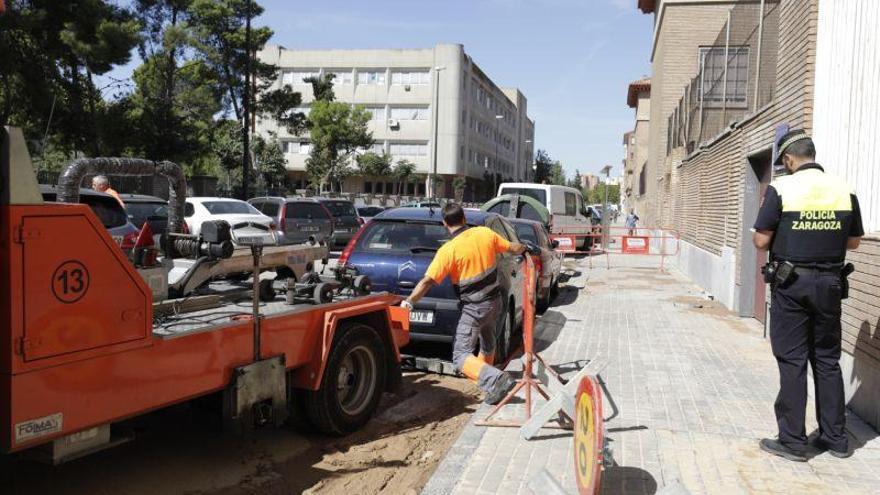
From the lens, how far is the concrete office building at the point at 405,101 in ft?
218

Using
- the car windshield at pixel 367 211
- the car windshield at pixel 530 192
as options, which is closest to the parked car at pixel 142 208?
the car windshield at pixel 530 192

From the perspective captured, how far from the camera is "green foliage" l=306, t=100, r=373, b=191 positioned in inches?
1971

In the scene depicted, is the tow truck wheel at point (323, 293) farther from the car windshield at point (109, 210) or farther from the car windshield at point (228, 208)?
the car windshield at point (228, 208)

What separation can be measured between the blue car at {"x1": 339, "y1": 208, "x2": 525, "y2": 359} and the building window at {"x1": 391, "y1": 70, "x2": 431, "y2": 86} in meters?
60.9

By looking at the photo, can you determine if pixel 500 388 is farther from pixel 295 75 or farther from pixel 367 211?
pixel 295 75

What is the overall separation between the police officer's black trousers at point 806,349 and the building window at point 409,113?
64624 millimetres

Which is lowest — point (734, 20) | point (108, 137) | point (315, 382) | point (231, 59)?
point (315, 382)

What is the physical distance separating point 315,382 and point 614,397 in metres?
2.87

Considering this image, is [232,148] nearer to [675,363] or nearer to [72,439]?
[675,363]

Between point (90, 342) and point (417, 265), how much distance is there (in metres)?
4.49

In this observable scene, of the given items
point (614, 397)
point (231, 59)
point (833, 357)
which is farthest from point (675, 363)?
point (231, 59)

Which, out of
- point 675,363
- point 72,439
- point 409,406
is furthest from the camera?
point 675,363

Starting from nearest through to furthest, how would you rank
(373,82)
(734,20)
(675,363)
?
(675,363)
(734,20)
(373,82)

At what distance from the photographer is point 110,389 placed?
140 inches
